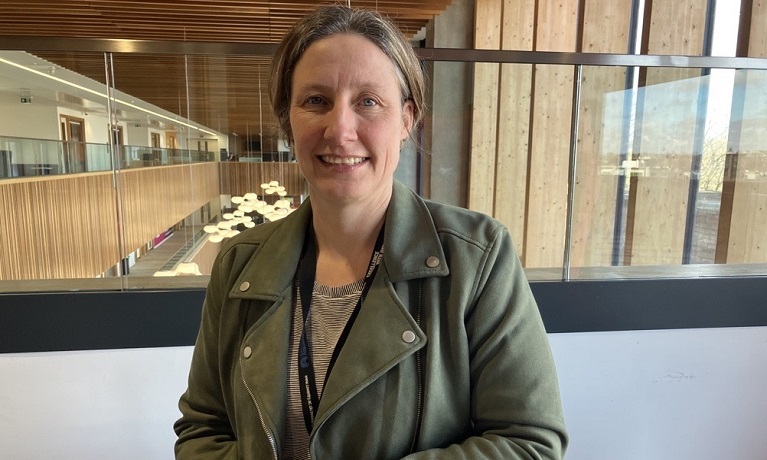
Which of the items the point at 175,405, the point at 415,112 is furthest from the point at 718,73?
the point at 175,405

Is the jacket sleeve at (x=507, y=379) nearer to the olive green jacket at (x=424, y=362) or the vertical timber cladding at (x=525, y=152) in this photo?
the olive green jacket at (x=424, y=362)

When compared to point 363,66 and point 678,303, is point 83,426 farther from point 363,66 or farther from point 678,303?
point 678,303

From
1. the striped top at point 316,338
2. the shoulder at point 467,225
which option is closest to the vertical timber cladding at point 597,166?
the shoulder at point 467,225

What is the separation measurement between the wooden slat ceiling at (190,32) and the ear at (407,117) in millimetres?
1545

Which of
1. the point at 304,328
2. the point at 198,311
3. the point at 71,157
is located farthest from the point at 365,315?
the point at 71,157

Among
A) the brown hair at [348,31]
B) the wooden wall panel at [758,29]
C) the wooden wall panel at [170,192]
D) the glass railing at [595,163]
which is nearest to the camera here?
the brown hair at [348,31]

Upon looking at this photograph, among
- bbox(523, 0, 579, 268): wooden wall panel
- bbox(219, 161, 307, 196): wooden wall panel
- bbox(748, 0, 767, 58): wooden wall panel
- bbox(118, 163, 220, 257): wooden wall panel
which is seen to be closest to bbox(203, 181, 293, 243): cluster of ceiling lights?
bbox(219, 161, 307, 196): wooden wall panel

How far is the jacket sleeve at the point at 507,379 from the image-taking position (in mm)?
865

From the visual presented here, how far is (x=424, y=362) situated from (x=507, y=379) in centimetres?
15

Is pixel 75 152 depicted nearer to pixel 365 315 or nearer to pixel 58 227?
pixel 58 227

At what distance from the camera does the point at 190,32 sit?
7.36m

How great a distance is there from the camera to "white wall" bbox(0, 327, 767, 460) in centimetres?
221

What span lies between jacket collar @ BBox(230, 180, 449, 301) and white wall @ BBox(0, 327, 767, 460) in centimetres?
141

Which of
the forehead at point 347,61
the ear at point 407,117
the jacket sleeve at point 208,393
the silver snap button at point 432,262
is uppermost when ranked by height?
the forehead at point 347,61
